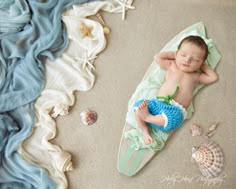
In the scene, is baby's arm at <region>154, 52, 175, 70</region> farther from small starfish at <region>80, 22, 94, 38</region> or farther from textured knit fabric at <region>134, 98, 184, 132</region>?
small starfish at <region>80, 22, 94, 38</region>

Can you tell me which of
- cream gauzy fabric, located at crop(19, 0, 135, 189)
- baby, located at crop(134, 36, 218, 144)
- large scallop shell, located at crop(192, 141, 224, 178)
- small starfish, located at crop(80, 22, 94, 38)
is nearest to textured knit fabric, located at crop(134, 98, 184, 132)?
baby, located at crop(134, 36, 218, 144)

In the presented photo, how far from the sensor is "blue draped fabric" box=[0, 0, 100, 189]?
1140 millimetres

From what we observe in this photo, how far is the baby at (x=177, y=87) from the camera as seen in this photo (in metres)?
1.14

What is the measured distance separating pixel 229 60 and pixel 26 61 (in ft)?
2.45

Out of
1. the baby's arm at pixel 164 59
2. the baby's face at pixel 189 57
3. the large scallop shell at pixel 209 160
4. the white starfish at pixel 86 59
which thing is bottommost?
the large scallop shell at pixel 209 160

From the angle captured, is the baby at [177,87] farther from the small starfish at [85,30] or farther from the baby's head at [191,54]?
the small starfish at [85,30]

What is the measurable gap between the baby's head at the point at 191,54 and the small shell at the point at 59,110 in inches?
16.6

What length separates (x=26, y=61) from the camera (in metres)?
1.25

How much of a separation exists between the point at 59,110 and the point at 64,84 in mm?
101

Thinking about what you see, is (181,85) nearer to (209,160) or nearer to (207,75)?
(207,75)

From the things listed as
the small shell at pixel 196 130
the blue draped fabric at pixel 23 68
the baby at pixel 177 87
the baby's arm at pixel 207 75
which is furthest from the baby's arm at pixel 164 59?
the blue draped fabric at pixel 23 68

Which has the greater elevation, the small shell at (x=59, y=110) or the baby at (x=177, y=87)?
the baby at (x=177, y=87)

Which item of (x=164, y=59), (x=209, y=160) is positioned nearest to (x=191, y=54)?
(x=164, y=59)

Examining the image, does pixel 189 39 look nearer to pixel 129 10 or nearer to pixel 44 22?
pixel 129 10
